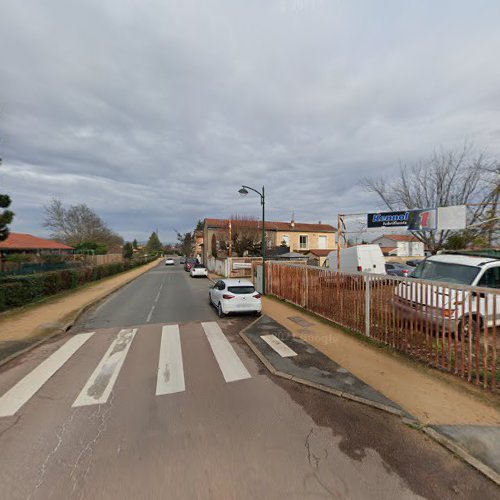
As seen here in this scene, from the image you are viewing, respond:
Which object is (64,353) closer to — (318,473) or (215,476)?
(215,476)

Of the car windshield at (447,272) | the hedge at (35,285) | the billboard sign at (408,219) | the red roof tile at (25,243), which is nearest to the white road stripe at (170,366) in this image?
the car windshield at (447,272)

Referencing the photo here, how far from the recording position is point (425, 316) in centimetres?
545

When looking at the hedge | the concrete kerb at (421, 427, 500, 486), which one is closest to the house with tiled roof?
the hedge

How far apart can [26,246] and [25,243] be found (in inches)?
68.8

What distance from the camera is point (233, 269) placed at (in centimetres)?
2466

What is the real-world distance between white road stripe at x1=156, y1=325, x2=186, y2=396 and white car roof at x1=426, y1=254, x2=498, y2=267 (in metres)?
7.96

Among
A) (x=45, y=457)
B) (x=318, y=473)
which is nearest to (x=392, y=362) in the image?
(x=318, y=473)

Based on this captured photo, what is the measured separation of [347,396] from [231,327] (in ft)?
15.6

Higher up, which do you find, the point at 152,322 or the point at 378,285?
the point at 378,285

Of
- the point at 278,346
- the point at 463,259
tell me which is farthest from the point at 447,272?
the point at 278,346

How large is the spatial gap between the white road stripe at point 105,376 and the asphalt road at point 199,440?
0.03m

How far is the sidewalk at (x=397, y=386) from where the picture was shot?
3.26 meters

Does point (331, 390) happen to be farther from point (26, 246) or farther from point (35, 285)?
point (26, 246)

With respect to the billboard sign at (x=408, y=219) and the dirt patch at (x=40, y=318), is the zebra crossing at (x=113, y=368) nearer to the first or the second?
the dirt patch at (x=40, y=318)
